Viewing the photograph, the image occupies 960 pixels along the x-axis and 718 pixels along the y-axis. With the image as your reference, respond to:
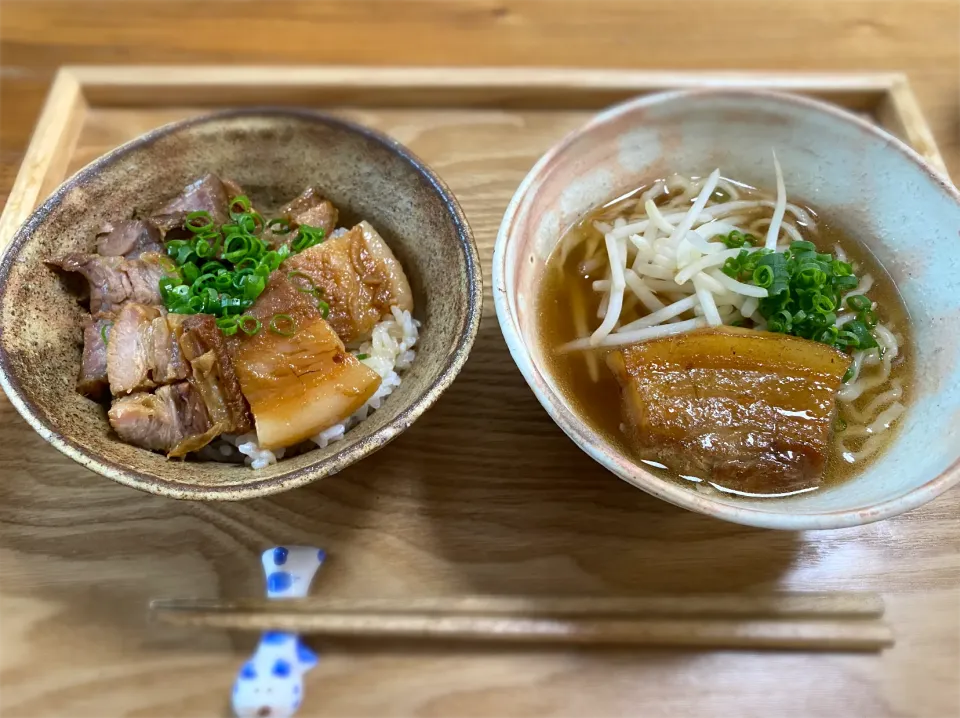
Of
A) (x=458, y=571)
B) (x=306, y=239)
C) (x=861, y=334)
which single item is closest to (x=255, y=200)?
(x=306, y=239)

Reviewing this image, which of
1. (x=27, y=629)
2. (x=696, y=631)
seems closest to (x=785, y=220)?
(x=696, y=631)

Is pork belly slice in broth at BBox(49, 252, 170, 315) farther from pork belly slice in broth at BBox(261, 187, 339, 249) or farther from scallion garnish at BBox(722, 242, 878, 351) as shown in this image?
scallion garnish at BBox(722, 242, 878, 351)

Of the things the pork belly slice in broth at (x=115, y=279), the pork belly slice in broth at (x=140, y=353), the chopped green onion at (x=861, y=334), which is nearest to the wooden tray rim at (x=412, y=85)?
the pork belly slice in broth at (x=115, y=279)

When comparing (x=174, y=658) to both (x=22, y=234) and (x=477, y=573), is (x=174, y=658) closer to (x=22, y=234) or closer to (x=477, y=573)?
(x=477, y=573)

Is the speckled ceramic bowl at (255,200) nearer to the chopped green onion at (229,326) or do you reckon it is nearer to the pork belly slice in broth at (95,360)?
the pork belly slice in broth at (95,360)

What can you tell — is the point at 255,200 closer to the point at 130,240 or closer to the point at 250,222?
the point at 250,222
